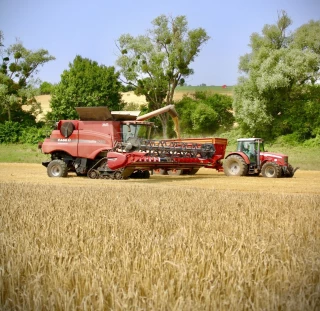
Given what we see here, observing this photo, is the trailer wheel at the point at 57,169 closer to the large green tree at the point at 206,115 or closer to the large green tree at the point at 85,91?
the large green tree at the point at 206,115

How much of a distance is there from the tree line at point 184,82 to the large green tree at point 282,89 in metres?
0.06

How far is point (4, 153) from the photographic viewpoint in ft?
112

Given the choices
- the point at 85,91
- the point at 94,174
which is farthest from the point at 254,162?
the point at 85,91

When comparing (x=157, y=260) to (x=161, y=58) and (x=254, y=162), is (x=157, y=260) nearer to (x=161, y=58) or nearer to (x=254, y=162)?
(x=254, y=162)

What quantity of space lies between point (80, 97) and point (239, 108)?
15143mm

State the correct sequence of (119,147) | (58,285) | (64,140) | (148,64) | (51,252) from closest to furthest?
1. (58,285)
2. (51,252)
3. (119,147)
4. (64,140)
5. (148,64)

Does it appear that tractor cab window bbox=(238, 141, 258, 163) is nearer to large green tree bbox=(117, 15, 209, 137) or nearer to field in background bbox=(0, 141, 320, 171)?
field in background bbox=(0, 141, 320, 171)

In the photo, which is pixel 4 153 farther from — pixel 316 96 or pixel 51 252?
pixel 51 252

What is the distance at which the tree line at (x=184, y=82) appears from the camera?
35594 millimetres

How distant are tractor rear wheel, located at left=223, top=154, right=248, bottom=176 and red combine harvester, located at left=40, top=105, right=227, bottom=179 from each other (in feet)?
3.68

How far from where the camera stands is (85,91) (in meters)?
47.2

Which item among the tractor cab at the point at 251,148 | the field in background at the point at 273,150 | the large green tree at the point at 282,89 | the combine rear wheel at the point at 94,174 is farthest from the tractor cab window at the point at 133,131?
the large green tree at the point at 282,89

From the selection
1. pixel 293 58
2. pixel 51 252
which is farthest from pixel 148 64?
pixel 51 252

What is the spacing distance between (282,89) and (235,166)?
18150 millimetres
